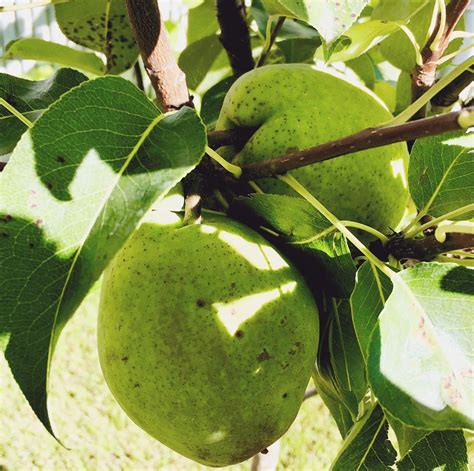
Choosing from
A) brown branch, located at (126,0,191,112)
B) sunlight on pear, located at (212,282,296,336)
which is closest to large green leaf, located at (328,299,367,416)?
sunlight on pear, located at (212,282,296,336)

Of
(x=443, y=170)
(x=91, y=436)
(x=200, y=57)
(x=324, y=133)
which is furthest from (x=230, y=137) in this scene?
(x=91, y=436)

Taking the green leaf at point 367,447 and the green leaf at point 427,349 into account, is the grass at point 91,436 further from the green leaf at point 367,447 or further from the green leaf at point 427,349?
the green leaf at point 427,349

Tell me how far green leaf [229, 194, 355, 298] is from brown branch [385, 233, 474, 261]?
0.07 metres

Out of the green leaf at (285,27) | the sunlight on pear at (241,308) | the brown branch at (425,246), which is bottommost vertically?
the brown branch at (425,246)

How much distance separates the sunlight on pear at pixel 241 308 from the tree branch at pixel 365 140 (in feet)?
0.33

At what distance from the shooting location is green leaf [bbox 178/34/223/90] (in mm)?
922

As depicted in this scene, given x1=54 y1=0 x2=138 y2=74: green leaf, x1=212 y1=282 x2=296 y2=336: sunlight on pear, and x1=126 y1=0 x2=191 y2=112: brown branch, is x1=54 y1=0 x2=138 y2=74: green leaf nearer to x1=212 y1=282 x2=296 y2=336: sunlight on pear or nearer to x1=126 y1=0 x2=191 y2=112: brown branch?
x1=126 y1=0 x2=191 y2=112: brown branch

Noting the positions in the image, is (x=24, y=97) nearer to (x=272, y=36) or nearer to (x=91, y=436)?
(x=272, y=36)

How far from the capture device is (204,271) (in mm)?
532

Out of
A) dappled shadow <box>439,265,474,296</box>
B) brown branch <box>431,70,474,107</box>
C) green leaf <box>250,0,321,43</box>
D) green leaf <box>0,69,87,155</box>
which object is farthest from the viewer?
green leaf <box>250,0,321,43</box>

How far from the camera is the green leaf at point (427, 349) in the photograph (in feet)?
1.45

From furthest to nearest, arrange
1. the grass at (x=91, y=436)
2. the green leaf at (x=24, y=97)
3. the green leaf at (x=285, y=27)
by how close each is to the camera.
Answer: the grass at (x=91, y=436)
the green leaf at (x=285, y=27)
the green leaf at (x=24, y=97)

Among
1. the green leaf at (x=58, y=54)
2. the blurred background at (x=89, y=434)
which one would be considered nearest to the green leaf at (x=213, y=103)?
the green leaf at (x=58, y=54)

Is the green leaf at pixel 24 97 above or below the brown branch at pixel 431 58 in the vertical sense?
above
